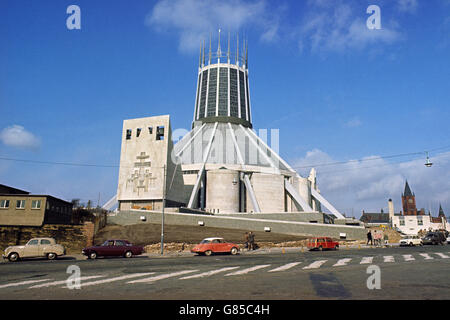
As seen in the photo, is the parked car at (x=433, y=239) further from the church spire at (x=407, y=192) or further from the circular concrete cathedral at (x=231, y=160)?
the church spire at (x=407, y=192)

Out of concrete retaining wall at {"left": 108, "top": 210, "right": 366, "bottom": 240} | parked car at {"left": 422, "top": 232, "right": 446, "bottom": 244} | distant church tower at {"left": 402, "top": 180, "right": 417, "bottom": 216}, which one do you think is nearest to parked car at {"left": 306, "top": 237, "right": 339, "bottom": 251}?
concrete retaining wall at {"left": 108, "top": 210, "right": 366, "bottom": 240}

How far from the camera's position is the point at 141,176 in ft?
149

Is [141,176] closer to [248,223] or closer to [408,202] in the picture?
[248,223]

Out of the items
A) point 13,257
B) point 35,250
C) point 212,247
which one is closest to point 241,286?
point 212,247

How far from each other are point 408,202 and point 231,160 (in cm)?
10374

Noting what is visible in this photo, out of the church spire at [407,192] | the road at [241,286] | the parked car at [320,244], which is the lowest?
the road at [241,286]

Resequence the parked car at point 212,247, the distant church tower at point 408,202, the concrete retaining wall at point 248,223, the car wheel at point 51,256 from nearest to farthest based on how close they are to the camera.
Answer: the car wheel at point 51,256 < the parked car at point 212,247 < the concrete retaining wall at point 248,223 < the distant church tower at point 408,202

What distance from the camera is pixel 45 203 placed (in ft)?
106

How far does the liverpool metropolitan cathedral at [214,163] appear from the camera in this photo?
45.4 metres

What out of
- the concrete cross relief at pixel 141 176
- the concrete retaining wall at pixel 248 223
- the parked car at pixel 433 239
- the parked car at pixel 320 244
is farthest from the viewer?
the concrete cross relief at pixel 141 176

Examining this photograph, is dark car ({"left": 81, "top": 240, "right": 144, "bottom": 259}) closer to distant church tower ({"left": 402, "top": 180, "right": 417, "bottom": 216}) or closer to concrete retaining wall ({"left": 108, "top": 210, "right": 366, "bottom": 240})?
concrete retaining wall ({"left": 108, "top": 210, "right": 366, "bottom": 240})

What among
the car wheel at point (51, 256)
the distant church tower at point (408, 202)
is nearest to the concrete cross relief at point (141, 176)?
the car wheel at point (51, 256)
